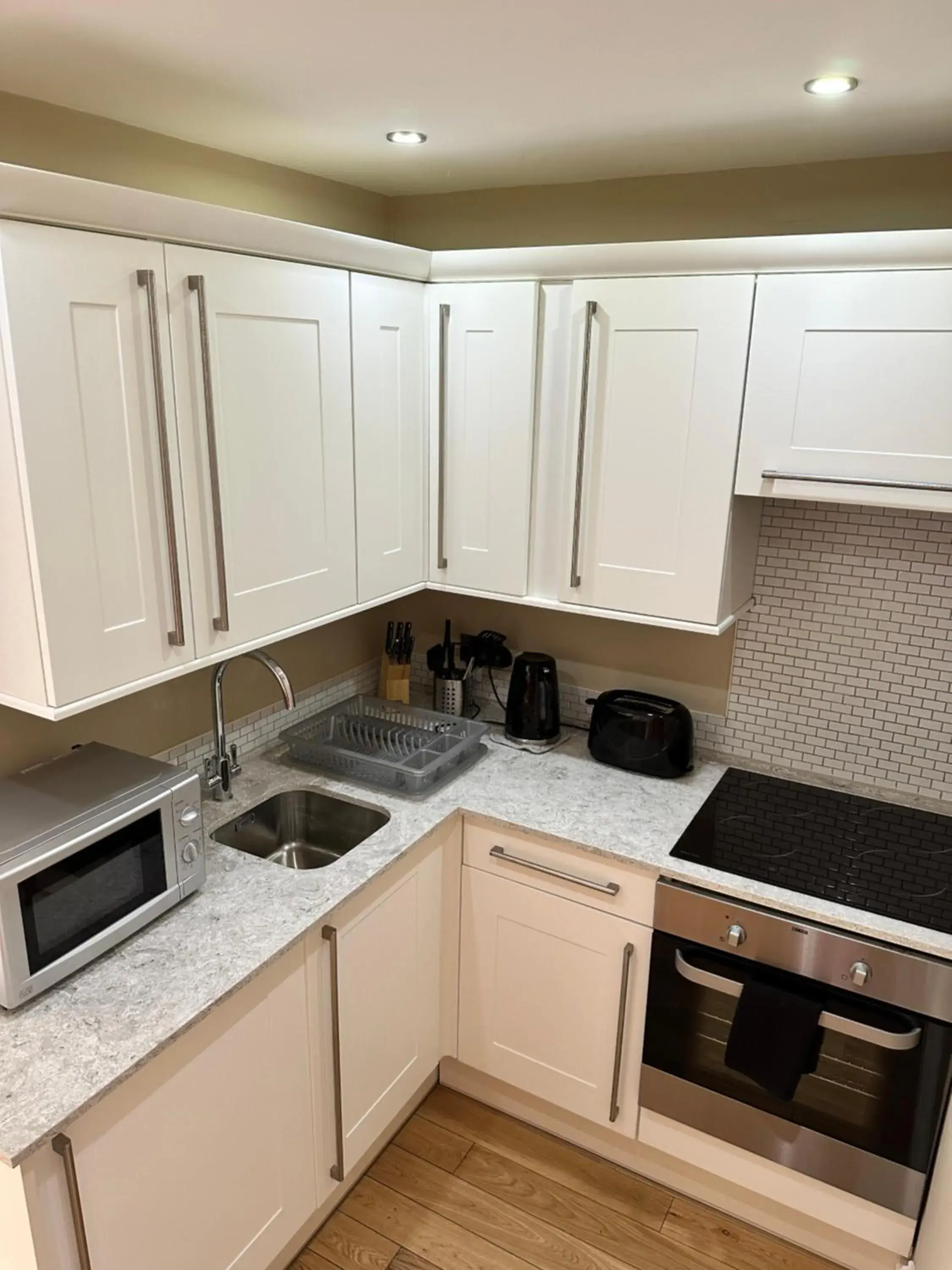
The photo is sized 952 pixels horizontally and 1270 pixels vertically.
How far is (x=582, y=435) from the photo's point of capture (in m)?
2.06

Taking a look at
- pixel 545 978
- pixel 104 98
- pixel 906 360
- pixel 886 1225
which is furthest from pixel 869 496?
pixel 104 98

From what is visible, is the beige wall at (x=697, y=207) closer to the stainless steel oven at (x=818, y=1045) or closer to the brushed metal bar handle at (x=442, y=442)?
the brushed metal bar handle at (x=442, y=442)

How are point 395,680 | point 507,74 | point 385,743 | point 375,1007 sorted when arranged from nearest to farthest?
point 507,74 → point 375,1007 → point 385,743 → point 395,680

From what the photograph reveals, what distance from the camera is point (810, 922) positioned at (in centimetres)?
176

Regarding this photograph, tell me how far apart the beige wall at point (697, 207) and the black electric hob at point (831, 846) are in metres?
1.35

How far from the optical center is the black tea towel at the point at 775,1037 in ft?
5.72

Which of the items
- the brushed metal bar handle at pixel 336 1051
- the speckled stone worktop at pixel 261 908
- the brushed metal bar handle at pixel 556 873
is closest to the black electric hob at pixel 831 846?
the speckled stone worktop at pixel 261 908

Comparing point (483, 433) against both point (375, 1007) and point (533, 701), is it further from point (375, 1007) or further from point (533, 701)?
point (375, 1007)

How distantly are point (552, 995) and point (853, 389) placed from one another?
153 cm

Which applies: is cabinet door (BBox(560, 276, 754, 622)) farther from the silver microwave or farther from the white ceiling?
the silver microwave

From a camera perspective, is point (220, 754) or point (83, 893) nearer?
point (83, 893)

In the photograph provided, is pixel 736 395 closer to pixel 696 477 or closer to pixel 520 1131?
pixel 696 477

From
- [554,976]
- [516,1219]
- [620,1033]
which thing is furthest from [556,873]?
[516,1219]

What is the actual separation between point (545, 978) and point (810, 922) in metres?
0.67
